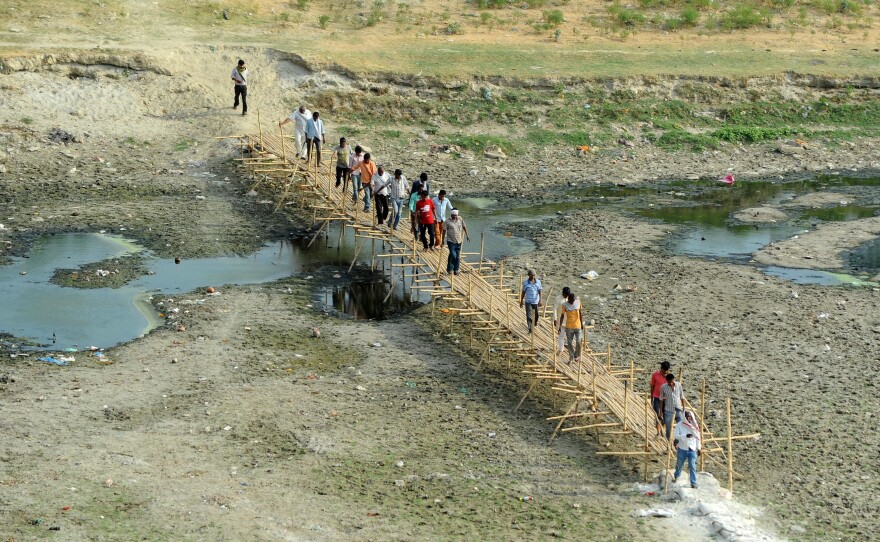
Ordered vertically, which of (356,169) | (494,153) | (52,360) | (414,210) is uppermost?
(356,169)

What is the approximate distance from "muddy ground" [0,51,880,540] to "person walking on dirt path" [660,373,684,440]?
74cm

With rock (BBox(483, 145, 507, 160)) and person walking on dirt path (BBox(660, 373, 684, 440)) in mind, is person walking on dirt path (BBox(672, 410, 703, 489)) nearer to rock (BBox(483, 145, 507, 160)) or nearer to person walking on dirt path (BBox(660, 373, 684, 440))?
person walking on dirt path (BBox(660, 373, 684, 440))

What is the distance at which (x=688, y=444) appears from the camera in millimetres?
14641

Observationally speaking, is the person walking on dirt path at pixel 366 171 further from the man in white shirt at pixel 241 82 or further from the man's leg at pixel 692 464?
the man's leg at pixel 692 464

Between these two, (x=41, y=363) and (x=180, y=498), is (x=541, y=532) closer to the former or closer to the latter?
(x=180, y=498)

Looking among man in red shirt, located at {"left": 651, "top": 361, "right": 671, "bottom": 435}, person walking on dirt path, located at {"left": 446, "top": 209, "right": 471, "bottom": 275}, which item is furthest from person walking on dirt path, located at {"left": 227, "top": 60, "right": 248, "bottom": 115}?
man in red shirt, located at {"left": 651, "top": 361, "right": 671, "bottom": 435}

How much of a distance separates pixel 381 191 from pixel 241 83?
875 centimetres

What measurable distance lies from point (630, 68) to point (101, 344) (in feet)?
67.6

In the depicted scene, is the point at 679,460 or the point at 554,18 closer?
the point at 679,460

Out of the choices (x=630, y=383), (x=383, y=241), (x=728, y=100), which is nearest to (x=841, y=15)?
(x=728, y=100)

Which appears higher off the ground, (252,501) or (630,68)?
(630,68)

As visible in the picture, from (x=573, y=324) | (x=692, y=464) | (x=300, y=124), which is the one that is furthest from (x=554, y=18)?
(x=692, y=464)

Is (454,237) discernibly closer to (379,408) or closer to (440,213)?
(440,213)

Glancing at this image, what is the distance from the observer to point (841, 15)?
136 feet
